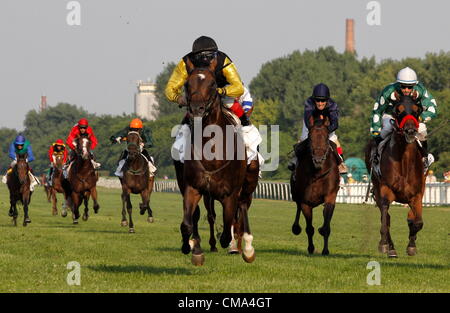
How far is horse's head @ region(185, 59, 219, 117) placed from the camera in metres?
11.4

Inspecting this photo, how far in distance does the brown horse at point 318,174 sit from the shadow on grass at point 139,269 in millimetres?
3594

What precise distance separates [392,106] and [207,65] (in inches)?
219

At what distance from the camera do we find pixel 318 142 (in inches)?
649

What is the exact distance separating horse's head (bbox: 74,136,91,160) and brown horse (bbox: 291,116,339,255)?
34.3ft

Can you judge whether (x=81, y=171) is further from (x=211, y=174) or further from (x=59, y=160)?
(x=211, y=174)

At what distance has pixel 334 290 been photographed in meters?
11.3

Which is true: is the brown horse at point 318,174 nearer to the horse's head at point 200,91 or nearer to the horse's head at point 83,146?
the horse's head at point 200,91

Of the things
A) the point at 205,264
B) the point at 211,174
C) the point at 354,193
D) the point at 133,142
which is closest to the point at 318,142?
the point at 205,264

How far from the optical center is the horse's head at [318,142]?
1648cm

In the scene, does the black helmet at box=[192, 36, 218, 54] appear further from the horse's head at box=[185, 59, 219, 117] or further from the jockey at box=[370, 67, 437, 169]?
the jockey at box=[370, 67, 437, 169]

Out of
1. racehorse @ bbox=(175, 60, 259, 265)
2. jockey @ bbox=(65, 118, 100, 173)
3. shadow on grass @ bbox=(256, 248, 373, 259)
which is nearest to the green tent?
jockey @ bbox=(65, 118, 100, 173)

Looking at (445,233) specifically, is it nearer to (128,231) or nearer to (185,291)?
(128,231)
